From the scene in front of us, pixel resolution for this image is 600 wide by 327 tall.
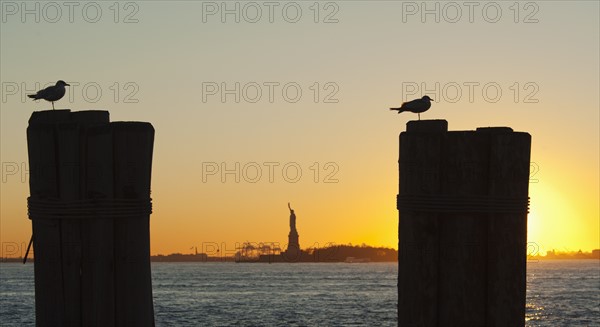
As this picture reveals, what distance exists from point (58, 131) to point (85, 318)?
2.17m

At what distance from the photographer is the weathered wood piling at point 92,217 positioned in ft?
41.4

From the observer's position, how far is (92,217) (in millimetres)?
12602

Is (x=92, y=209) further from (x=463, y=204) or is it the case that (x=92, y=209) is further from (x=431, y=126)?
(x=463, y=204)

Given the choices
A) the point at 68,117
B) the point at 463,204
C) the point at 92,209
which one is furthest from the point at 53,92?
the point at 463,204

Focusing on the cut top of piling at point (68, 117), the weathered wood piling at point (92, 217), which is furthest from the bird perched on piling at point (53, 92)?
the weathered wood piling at point (92, 217)

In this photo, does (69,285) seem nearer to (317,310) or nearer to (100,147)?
(100,147)

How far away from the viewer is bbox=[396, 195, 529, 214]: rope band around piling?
11.9m

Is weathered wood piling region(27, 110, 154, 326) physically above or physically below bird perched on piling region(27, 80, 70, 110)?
below

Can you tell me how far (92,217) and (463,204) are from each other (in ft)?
13.8

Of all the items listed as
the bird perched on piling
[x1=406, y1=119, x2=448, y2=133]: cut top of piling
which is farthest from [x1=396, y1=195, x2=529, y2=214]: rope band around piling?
the bird perched on piling

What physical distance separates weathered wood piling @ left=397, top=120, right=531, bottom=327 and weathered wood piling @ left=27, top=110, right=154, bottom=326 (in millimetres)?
3133

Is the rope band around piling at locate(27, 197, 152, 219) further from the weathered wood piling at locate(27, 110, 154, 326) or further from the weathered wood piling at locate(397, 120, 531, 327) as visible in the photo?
the weathered wood piling at locate(397, 120, 531, 327)

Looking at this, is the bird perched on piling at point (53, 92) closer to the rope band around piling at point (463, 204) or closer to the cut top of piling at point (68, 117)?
the cut top of piling at point (68, 117)

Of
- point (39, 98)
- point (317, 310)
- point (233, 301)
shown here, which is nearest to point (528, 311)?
point (317, 310)
